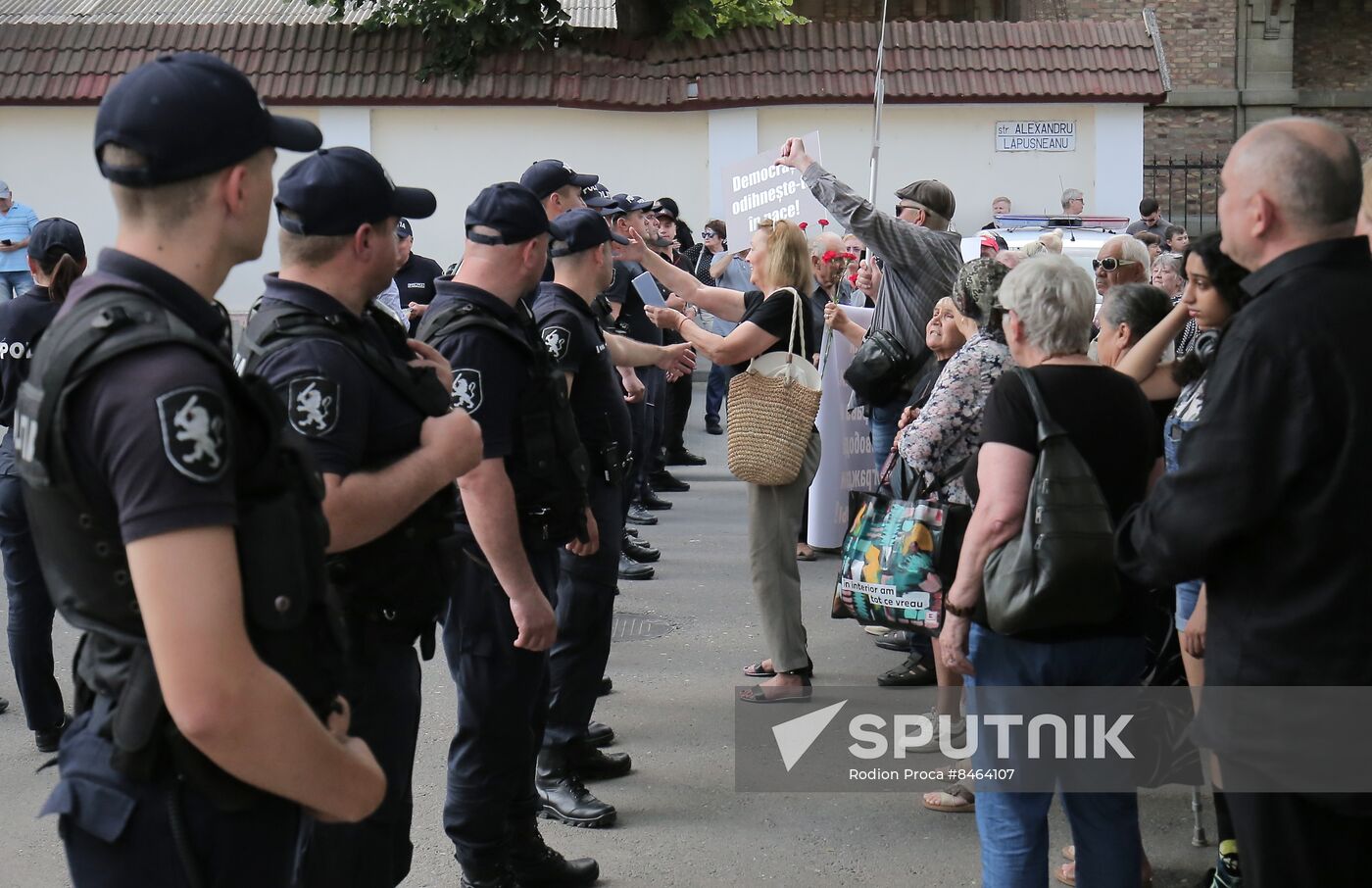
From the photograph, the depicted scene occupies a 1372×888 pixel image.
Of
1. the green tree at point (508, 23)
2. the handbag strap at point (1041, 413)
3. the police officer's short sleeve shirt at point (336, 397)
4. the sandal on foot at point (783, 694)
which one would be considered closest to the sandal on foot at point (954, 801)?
the sandal on foot at point (783, 694)

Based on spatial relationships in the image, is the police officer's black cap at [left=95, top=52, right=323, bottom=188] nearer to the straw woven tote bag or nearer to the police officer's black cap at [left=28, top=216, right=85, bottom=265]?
the police officer's black cap at [left=28, top=216, right=85, bottom=265]

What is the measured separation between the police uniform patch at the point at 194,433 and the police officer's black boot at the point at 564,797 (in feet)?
10.7

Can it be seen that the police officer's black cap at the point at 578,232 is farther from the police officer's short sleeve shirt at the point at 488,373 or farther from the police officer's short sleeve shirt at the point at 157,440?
the police officer's short sleeve shirt at the point at 157,440

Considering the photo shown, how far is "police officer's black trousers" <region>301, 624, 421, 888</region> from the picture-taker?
2.92 metres

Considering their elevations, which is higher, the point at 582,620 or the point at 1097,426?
the point at 1097,426

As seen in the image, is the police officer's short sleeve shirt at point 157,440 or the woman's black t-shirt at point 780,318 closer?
the police officer's short sleeve shirt at point 157,440

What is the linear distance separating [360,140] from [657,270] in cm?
1241

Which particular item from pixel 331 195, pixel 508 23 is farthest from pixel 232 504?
pixel 508 23

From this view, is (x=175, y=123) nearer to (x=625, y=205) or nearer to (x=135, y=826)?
(x=135, y=826)

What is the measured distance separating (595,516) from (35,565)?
2361 mm

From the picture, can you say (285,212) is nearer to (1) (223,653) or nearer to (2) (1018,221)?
(1) (223,653)

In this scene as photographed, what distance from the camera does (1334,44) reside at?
87.8 ft

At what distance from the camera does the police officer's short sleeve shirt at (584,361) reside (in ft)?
15.6

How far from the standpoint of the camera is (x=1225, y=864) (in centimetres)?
385
